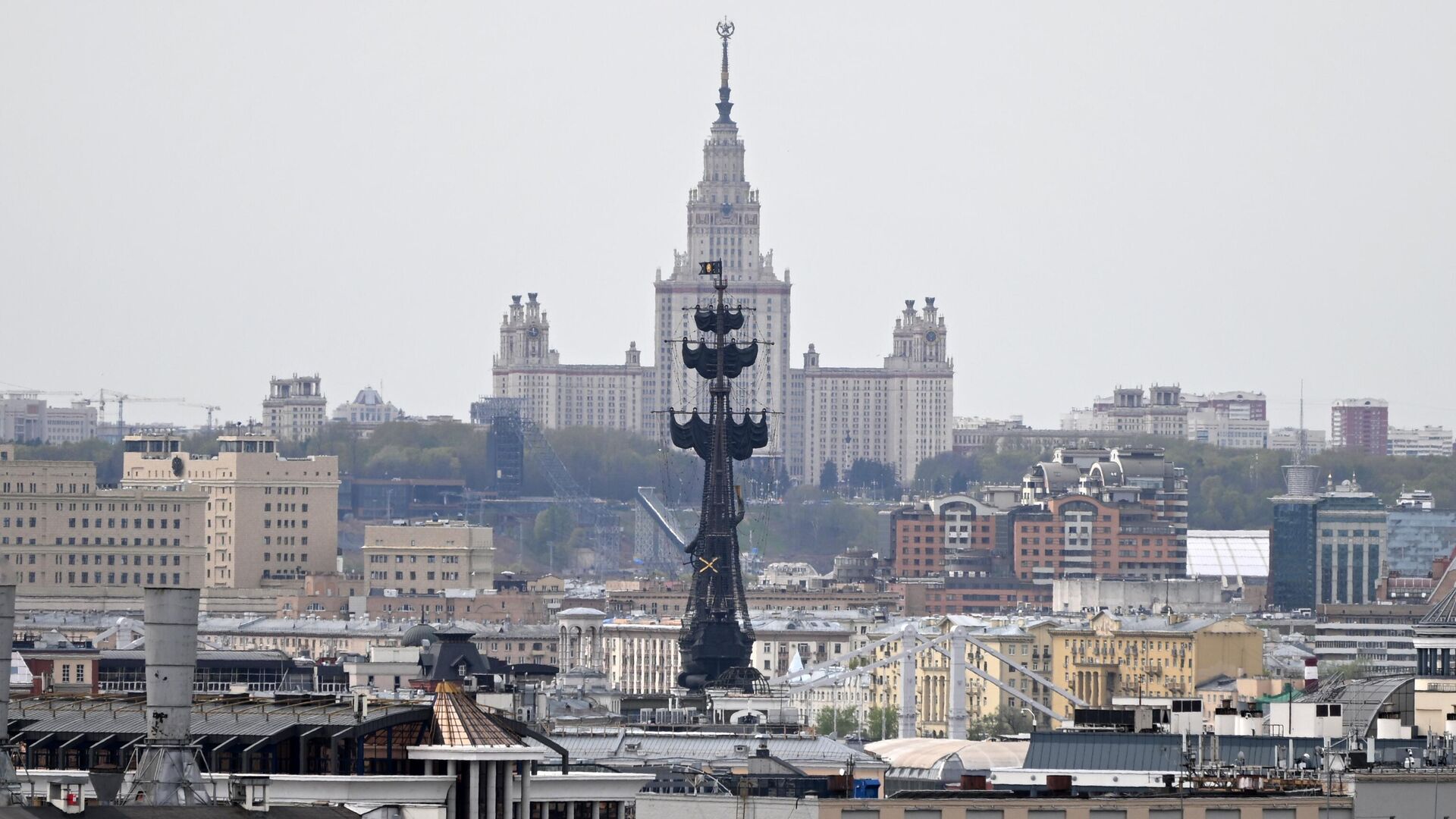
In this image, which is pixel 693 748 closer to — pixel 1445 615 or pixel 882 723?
pixel 1445 615

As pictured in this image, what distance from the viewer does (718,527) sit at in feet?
297

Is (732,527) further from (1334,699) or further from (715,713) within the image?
(1334,699)

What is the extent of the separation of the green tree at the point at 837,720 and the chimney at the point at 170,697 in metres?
75.6

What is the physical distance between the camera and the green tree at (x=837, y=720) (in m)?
119

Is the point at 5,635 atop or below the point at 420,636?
atop

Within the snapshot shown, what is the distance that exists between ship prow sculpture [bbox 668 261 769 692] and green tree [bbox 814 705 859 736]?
2212 cm

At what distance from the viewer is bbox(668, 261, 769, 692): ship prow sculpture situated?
294ft

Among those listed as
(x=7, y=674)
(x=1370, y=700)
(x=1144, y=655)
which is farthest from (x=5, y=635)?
(x=1144, y=655)

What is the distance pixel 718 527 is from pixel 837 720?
36116 mm

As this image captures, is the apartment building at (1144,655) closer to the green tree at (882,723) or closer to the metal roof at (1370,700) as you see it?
the green tree at (882,723)

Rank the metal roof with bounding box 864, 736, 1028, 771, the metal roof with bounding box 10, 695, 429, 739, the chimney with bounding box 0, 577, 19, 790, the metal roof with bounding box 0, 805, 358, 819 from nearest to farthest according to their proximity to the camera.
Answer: the metal roof with bounding box 0, 805, 358, 819 < the chimney with bounding box 0, 577, 19, 790 < the metal roof with bounding box 10, 695, 429, 739 < the metal roof with bounding box 864, 736, 1028, 771

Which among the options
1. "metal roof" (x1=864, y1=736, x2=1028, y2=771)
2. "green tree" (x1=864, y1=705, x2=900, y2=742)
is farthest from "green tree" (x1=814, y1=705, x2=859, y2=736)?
"metal roof" (x1=864, y1=736, x2=1028, y2=771)

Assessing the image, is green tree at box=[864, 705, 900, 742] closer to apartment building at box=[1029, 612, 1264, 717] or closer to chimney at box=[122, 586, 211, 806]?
apartment building at box=[1029, 612, 1264, 717]

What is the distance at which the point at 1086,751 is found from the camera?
189 feet
